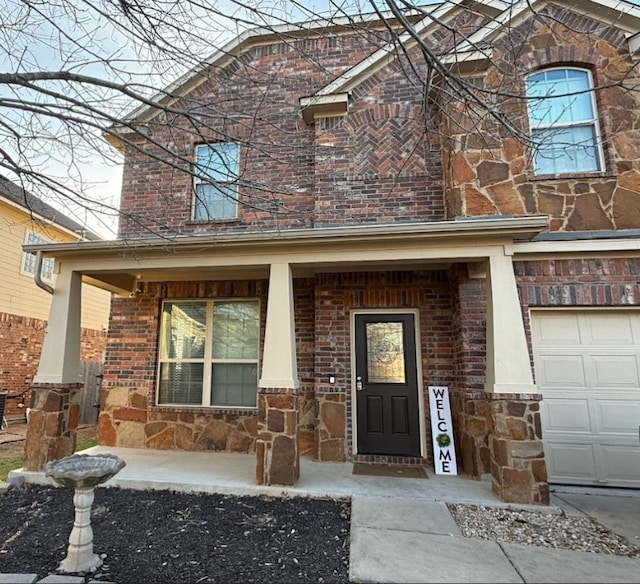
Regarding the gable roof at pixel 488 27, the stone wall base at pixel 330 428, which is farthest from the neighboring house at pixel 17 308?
the stone wall base at pixel 330 428

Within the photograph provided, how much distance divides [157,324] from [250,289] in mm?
1706

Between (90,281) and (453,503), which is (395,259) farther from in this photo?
(90,281)

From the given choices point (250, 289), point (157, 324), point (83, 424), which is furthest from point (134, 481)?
point (83, 424)

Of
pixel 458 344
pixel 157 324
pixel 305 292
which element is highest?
pixel 305 292

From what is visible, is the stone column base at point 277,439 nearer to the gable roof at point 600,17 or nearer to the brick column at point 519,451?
the brick column at point 519,451

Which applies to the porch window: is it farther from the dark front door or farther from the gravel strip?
the gravel strip

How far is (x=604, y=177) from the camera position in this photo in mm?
5258

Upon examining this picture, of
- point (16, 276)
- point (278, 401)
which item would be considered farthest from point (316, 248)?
point (16, 276)

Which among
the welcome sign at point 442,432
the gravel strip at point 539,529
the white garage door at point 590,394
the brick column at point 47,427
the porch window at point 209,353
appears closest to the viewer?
the gravel strip at point 539,529

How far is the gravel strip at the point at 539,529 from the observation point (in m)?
3.29

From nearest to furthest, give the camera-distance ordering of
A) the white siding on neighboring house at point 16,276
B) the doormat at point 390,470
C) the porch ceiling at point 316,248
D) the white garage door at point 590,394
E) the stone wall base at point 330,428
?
the porch ceiling at point 316,248 < the white garage door at point 590,394 < the doormat at point 390,470 < the stone wall base at point 330,428 < the white siding on neighboring house at point 16,276

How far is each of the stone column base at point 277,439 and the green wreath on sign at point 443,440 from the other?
1.96 metres

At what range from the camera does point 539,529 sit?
3.58 meters

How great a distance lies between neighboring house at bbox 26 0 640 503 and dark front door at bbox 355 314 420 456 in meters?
0.03
